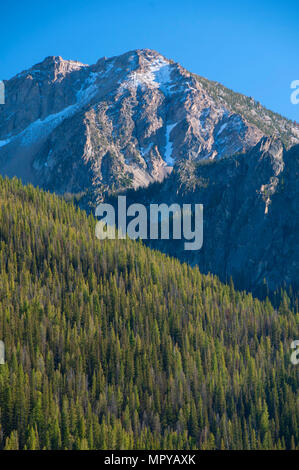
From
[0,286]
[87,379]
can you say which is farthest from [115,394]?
[0,286]

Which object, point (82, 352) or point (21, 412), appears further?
point (82, 352)

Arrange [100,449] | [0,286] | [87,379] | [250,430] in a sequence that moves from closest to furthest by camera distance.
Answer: [100,449]
[250,430]
[87,379]
[0,286]

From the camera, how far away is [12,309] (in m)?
180

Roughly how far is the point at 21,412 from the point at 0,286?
58078 millimetres

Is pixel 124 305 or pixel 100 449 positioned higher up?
pixel 124 305

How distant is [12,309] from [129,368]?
124 feet
